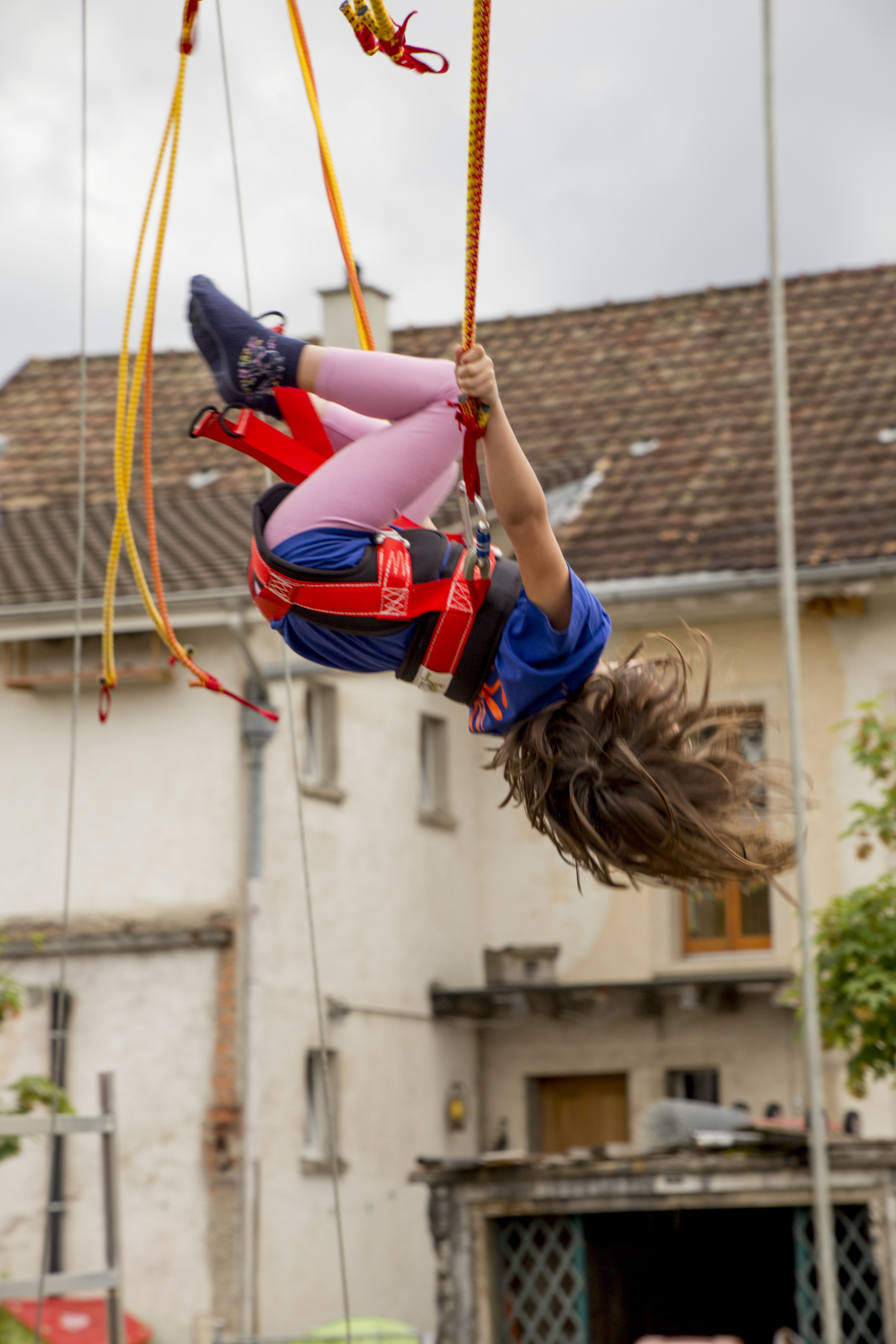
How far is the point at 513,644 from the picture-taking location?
11.3 feet

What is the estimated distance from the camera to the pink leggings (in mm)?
3307

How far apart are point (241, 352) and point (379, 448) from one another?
0.30 m

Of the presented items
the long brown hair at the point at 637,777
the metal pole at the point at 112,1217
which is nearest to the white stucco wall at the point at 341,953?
the metal pole at the point at 112,1217

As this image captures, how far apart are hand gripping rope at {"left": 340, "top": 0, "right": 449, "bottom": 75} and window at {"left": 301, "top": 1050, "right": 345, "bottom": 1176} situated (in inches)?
365

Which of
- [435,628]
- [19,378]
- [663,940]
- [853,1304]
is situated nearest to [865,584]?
[663,940]

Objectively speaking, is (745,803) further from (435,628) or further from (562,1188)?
(562,1188)

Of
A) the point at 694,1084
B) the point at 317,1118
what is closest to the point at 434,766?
the point at 694,1084

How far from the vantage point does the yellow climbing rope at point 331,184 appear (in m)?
3.67

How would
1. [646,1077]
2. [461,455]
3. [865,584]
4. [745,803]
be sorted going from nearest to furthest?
[461,455] → [745,803] → [865,584] → [646,1077]

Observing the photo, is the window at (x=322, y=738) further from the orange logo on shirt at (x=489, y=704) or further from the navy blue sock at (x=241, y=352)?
the navy blue sock at (x=241, y=352)

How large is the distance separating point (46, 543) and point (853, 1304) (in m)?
7.26

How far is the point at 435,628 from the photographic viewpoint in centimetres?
346

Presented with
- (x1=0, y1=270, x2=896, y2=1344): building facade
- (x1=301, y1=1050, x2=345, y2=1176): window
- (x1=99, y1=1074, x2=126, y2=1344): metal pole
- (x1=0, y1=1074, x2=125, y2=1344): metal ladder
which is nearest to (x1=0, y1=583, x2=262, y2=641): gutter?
(x1=0, y1=270, x2=896, y2=1344): building facade

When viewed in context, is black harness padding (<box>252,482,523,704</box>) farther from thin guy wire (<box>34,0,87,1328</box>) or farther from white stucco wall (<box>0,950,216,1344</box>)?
white stucco wall (<box>0,950,216,1344</box>)
